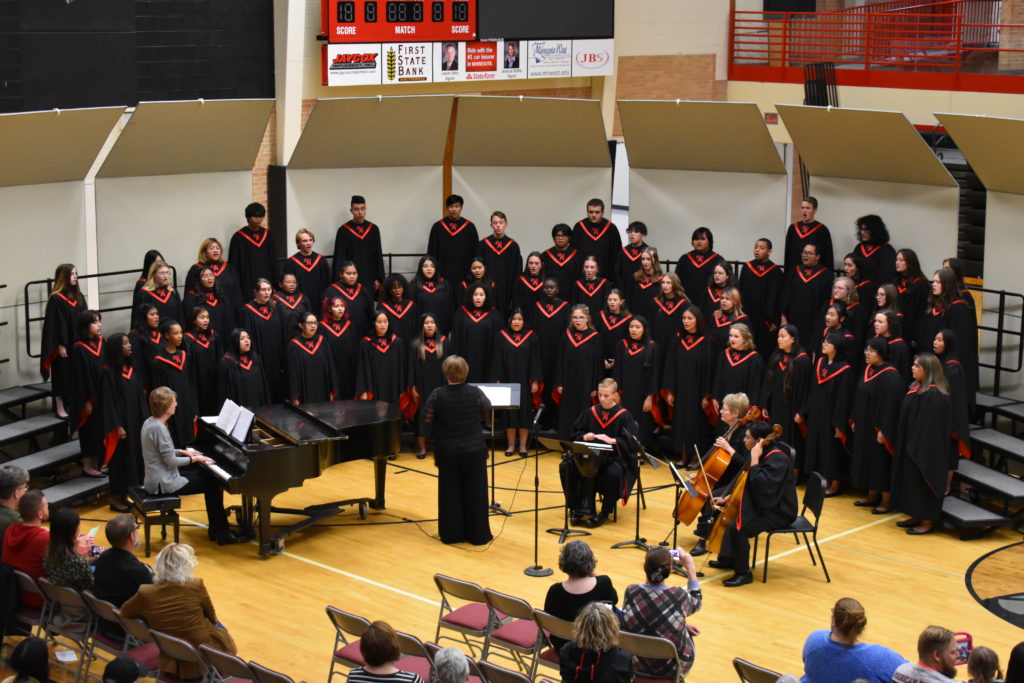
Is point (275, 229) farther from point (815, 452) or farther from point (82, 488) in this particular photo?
point (815, 452)

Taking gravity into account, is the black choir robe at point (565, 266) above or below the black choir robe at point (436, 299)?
above

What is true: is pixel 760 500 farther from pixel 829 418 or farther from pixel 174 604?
pixel 174 604

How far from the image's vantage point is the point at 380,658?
223 inches

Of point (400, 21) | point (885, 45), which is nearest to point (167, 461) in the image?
point (400, 21)

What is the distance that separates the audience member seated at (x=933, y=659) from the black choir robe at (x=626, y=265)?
24.2 feet

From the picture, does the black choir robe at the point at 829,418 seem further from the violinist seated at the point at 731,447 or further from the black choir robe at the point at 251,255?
the black choir robe at the point at 251,255

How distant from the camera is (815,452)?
36.4 ft

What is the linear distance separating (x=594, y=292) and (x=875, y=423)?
3173 millimetres

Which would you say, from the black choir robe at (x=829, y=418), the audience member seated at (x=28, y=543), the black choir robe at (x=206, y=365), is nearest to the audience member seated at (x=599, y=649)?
the audience member seated at (x=28, y=543)

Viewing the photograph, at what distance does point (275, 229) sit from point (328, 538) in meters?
5.56

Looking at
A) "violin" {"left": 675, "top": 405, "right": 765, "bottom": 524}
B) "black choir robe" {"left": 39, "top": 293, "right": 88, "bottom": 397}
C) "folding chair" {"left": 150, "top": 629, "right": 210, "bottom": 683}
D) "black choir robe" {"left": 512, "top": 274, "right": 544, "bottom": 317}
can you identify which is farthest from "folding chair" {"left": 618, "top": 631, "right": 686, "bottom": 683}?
"black choir robe" {"left": 512, "top": 274, "right": 544, "bottom": 317}

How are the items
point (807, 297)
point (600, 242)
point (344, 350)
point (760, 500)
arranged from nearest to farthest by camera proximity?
point (760, 500)
point (344, 350)
point (807, 297)
point (600, 242)

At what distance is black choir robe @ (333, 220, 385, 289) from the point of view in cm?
1312

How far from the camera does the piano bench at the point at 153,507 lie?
9.20 m
